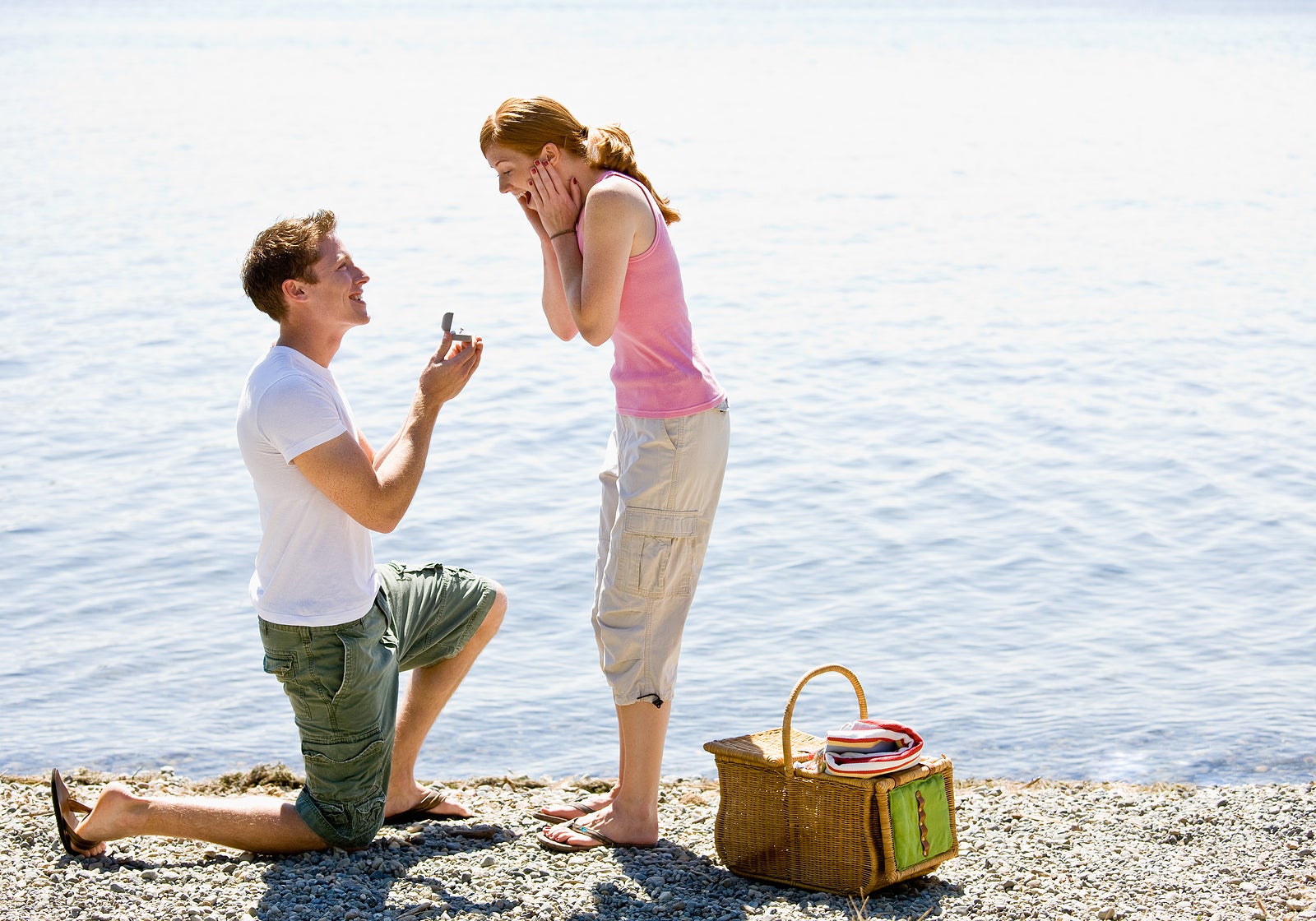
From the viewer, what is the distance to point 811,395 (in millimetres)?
13516

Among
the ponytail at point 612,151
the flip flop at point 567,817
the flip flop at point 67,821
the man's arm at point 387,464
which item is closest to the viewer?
the man's arm at point 387,464

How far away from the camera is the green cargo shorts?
170 inches

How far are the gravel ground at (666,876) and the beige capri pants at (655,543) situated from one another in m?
0.59

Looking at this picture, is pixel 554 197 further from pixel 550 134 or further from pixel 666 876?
pixel 666 876

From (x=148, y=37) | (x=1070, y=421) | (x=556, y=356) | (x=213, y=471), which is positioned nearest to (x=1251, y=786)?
(x=1070, y=421)

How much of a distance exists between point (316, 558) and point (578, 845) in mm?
1211

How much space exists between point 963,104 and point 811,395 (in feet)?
91.9

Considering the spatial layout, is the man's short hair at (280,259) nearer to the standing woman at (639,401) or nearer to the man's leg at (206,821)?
the standing woman at (639,401)

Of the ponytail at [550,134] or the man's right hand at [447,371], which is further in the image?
the ponytail at [550,134]

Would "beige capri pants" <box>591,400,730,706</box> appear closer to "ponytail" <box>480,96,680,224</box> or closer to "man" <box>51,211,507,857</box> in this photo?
"man" <box>51,211,507,857</box>

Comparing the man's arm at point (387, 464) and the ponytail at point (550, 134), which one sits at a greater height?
the ponytail at point (550, 134)

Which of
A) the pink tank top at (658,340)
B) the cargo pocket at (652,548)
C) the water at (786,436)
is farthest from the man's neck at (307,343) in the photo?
the water at (786,436)

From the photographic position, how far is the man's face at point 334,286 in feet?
14.3

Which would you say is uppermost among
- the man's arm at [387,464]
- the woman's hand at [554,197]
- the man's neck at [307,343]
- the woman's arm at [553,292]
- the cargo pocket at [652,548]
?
the woman's hand at [554,197]
